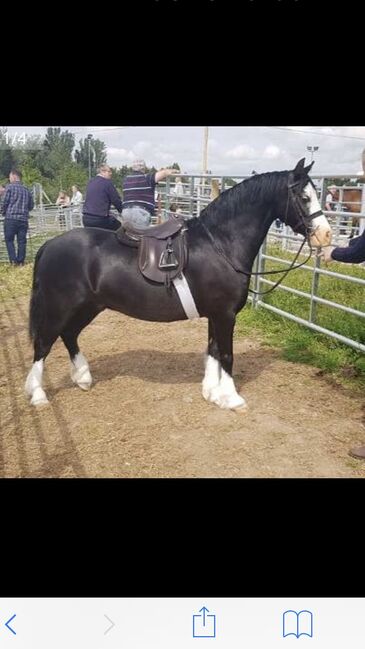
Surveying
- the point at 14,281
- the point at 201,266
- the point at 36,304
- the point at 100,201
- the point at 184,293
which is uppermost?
the point at 100,201

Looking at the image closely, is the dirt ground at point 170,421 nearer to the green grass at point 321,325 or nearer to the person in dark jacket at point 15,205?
the green grass at point 321,325

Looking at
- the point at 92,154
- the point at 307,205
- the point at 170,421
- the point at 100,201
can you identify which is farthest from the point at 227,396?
the point at 92,154

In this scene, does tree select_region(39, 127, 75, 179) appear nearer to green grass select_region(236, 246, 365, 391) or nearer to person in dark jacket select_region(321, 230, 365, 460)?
green grass select_region(236, 246, 365, 391)

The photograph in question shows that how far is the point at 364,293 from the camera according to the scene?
18.9 ft

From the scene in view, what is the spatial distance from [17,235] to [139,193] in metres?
4.70

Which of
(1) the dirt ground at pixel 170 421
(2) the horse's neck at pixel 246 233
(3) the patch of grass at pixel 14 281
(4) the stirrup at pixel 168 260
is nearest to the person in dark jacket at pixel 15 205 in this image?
(3) the patch of grass at pixel 14 281

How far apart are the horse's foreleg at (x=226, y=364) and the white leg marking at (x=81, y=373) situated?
1055 millimetres

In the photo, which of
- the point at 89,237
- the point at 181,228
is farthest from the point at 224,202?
the point at 89,237

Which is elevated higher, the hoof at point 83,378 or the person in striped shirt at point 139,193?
the person in striped shirt at point 139,193

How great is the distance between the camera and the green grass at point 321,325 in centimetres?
428

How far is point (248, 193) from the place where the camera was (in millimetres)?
3408

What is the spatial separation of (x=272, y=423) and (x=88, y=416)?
4.29ft

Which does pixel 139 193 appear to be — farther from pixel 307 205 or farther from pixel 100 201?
pixel 307 205

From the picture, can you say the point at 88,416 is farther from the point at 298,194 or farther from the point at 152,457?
the point at 298,194
